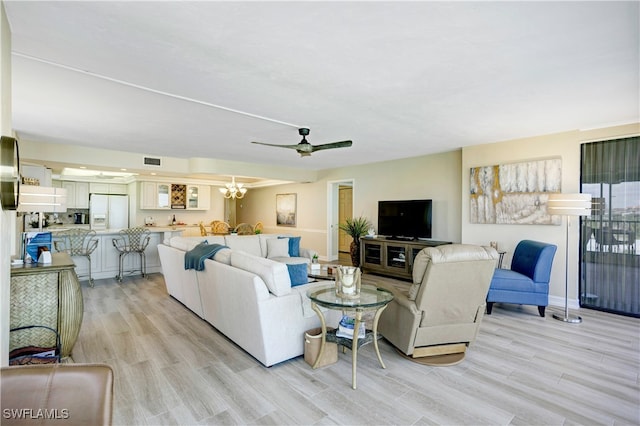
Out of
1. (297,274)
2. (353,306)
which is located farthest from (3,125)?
(353,306)

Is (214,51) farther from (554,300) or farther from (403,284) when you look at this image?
(554,300)

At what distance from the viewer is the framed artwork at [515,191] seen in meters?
4.46

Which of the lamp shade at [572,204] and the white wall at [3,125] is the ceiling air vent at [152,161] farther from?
the lamp shade at [572,204]

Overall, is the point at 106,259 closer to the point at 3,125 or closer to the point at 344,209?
the point at 3,125

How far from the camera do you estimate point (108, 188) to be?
8.89 meters

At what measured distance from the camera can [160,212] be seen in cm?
877

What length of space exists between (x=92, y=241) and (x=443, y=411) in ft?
20.5

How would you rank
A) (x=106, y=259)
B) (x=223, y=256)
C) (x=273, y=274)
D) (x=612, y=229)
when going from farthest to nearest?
(x=106, y=259) < (x=612, y=229) < (x=223, y=256) < (x=273, y=274)

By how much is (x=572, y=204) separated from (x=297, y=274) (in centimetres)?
345

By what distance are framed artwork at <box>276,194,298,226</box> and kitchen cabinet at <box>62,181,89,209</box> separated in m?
5.32

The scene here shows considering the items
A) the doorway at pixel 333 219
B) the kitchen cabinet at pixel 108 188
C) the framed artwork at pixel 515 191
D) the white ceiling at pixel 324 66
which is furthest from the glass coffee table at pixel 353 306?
the kitchen cabinet at pixel 108 188

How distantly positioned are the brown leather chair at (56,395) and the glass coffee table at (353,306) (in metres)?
1.58

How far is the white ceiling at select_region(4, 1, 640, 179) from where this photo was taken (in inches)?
70.6

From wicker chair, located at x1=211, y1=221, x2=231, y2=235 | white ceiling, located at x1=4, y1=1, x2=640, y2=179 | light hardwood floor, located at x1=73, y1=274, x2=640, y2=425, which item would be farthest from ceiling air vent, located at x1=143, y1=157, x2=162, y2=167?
light hardwood floor, located at x1=73, y1=274, x2=640, y2=425
